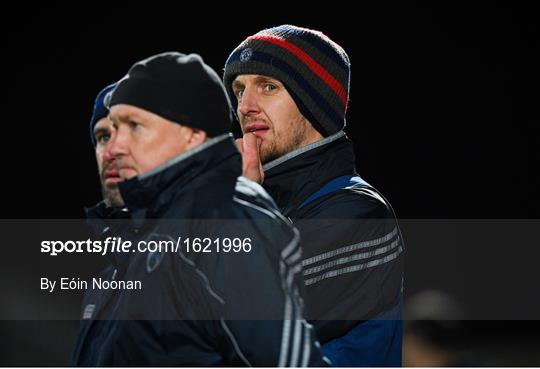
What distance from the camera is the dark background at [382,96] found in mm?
9219

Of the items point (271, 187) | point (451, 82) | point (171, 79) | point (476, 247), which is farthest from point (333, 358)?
point (451, 82)

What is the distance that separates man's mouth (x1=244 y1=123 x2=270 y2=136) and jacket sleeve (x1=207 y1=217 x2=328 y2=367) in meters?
1.24

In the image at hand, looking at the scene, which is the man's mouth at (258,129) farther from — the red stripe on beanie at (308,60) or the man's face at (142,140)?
the man's face at (142,140)

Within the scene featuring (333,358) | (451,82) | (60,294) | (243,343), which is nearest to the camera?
(243,343)

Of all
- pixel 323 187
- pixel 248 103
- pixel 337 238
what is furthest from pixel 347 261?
pixel 248 103

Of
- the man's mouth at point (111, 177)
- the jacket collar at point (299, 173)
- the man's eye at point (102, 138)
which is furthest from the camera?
the jacket collar at point (299, 173)

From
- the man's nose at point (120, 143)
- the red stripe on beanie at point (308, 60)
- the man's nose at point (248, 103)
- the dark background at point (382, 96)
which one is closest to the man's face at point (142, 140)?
the man's nose at point (120, 143)

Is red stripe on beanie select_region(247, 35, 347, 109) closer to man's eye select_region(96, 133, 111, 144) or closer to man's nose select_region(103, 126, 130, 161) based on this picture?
man's eye select_region(96, 133, 111, 144)

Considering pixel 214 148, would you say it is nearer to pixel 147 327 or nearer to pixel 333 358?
pixel 147 327

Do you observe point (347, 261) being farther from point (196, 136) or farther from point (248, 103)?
point (196, 136)

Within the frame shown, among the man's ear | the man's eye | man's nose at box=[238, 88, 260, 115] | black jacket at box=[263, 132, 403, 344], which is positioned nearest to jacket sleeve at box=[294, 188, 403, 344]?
black jacket at box=[263, 132, 403, 344]

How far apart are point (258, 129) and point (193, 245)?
4.13 feet

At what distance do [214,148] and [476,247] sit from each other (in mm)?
6768

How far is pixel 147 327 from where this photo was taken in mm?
2357
